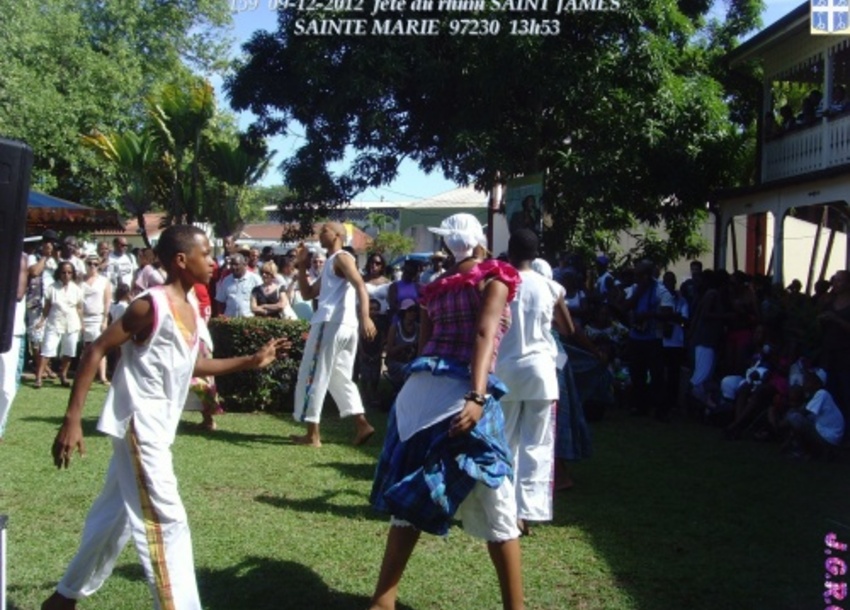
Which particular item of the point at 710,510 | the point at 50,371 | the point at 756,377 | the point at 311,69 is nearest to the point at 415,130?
the point at 311,69

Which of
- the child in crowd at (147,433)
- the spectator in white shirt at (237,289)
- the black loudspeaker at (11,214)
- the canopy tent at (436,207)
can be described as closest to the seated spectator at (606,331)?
the spectator in white shirt at (237,289)

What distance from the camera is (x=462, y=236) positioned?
491 cm

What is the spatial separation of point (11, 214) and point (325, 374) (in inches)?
228

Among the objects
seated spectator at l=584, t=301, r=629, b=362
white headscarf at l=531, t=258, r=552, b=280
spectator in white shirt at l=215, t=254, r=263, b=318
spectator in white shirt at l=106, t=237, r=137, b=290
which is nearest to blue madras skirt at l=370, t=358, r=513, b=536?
white headscarf at l=531, t=258, r=552, b=280

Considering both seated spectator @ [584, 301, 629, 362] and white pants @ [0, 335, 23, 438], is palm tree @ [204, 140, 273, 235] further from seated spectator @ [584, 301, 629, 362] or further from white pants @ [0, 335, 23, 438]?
white pants @ [0, 335, 23, 438]

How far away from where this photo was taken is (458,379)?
4.56 m

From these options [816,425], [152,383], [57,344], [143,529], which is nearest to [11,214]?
[152,383]

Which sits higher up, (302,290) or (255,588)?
(302,290)

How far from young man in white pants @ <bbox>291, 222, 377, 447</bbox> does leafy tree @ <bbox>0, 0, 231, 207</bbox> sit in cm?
1647

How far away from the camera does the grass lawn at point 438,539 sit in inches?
201

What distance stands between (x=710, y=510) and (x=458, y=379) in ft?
10.8

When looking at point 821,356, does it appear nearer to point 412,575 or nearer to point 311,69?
point 412,575

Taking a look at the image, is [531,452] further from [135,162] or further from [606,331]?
[135,162]

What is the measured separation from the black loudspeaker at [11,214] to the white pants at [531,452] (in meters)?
3.22
